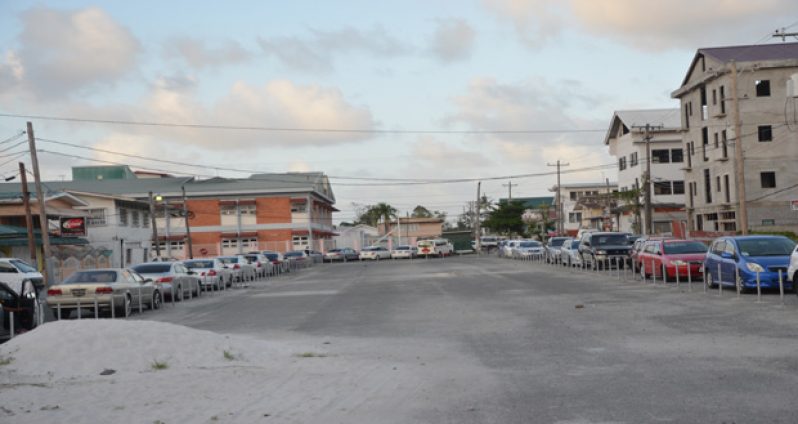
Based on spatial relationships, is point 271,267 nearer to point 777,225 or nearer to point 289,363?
point 777,225

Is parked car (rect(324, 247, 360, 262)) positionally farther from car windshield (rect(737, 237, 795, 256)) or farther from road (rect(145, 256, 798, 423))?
car windshield (rect(737, 237, 795, 256))

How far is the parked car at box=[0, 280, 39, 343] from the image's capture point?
16.4 m

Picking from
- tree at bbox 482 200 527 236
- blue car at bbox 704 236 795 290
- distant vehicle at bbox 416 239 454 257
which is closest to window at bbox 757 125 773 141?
blue car at bbox 704 236 795 290

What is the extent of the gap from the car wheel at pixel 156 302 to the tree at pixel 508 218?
9090 cm

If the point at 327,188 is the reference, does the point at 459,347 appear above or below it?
below

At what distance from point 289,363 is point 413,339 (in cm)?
371

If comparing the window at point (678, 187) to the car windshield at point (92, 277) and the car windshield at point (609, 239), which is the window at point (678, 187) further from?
the car windshield at point (92, 277)

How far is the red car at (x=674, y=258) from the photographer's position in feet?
96.5

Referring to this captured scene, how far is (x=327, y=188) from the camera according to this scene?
108500mm

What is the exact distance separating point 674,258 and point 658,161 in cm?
5803

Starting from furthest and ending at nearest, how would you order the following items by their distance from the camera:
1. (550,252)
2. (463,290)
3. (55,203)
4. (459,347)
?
1. (55,203)
2. (550,252)
3. (463,290)
4. (459,347)

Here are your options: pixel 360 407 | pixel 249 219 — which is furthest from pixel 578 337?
pixel 249 219

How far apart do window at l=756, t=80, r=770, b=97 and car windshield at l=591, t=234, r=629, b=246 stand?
802 inches

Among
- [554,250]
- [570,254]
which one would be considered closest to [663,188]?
[554,250]
